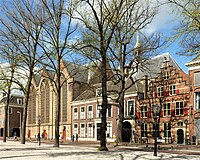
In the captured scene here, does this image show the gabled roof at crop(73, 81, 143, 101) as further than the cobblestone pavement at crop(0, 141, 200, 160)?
Yes

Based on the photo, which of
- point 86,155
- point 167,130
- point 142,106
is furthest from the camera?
point 142,106

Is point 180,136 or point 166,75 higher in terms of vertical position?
point 166,75

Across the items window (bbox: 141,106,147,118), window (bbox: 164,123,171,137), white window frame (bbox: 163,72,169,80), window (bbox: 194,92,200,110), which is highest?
white window frame (bbox: 163,72,169,80)

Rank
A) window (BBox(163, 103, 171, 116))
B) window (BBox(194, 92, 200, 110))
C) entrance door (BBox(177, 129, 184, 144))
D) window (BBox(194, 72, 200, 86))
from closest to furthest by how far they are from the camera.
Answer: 1. window (BBox(194, 92, 200, 110))
2. window (BBox(194, 72, 200, 86))
3. entrance door (BBox(177, 129, 184, 144))
4. window (BBox(163, 103, 171, 116))

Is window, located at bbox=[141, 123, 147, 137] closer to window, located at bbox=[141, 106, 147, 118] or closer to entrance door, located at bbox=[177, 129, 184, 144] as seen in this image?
window, located at bbox=[141, 106, 147, 118]

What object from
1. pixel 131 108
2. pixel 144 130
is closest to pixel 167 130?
pixel 144 130

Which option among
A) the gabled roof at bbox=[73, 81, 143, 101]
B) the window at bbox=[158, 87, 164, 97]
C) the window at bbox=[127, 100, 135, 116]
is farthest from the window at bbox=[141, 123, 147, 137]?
the gabled roof at bbox=[73, 81, 143, 101]

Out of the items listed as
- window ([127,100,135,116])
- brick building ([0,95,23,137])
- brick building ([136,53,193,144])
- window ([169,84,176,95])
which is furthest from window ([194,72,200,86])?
brick building ([0,95,23,137])

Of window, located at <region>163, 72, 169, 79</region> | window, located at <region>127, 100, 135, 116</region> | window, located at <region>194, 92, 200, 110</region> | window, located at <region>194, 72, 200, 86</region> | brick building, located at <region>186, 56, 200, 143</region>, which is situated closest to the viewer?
brick building, located at <region>186, 56, 200, 143</region>

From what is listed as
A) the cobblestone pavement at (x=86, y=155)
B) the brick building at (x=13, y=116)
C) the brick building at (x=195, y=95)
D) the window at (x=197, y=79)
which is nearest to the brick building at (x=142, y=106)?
the brick building at (x=195, y=95)

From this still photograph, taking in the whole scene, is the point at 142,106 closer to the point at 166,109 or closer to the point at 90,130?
the point at 166,109

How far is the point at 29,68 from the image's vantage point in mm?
35562

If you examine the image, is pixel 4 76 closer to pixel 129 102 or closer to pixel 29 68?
pixel 29 68

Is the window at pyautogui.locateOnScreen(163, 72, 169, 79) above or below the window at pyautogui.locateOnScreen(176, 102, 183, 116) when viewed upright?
above
